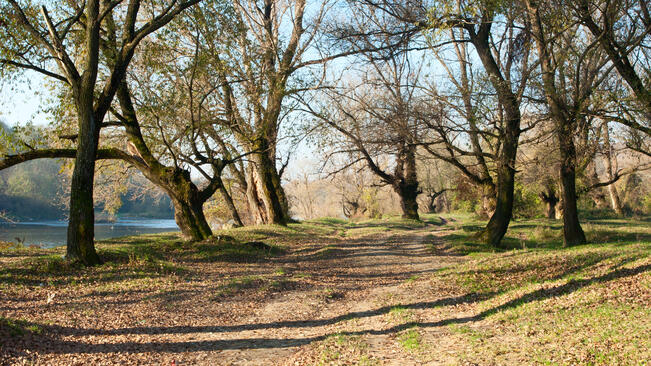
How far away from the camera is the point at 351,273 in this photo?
12.9 m

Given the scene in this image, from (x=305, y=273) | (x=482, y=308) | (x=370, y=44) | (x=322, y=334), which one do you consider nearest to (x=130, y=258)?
(x=305, y=273)

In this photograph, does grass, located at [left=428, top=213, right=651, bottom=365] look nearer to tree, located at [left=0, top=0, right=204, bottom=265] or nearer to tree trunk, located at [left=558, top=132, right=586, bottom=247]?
tree trunk, located at [left=558, top=132, right=586, bottom=247]

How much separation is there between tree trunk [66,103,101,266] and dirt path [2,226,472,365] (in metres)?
2.29

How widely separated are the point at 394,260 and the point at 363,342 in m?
8.46

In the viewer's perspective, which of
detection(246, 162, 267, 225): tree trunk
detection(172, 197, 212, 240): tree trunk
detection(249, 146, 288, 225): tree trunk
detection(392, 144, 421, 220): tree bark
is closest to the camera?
detection(172, 197, 212, 240): tree trunk

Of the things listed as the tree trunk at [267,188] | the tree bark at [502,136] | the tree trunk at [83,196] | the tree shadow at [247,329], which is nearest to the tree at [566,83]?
the tree bark at [502,136]

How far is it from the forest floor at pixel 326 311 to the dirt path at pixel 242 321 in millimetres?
28

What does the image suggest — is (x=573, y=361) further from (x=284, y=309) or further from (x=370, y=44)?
(x=370, y=44)

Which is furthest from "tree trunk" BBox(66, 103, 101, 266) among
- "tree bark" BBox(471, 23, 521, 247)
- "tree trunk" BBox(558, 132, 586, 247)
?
"tree trunk" BBox(558, 132, 586, 247)

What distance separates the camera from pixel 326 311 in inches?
348

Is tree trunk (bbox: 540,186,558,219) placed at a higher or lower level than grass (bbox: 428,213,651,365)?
higher

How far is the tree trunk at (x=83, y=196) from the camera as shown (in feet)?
36.2

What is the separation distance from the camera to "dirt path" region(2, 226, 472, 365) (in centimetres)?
610

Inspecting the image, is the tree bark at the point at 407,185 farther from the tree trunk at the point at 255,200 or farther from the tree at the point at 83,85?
the tree at the point at 83,85
